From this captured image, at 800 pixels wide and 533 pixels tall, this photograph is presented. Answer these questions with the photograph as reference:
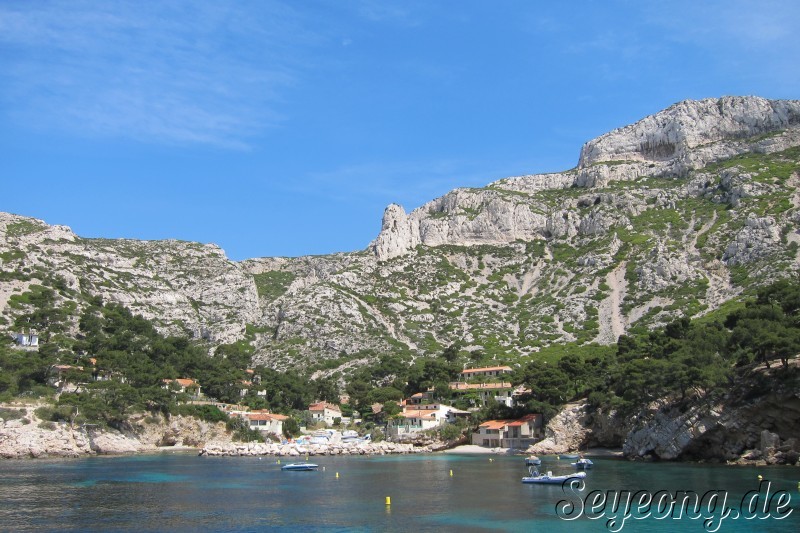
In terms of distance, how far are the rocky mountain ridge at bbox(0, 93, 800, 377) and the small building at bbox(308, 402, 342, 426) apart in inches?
609

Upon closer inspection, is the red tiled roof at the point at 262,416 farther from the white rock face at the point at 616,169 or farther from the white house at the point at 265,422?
the white rock face at the point at 616,169

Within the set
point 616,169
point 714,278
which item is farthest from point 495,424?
point 616,169

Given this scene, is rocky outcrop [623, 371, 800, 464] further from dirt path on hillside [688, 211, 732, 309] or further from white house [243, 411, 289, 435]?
dirt path on hillside [688, 211, 732, 309]

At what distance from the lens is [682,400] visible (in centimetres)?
6103

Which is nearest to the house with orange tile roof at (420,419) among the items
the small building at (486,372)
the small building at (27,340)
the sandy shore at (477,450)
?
the sandy shore at (477,450)

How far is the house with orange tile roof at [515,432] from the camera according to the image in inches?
3169

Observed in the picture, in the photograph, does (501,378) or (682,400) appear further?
(501,378)

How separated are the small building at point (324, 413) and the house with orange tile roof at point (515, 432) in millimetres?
27915

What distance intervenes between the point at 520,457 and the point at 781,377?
29.7 meters

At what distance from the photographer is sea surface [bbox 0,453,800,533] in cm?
3112

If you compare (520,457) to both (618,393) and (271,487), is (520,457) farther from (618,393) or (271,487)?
(271,487)

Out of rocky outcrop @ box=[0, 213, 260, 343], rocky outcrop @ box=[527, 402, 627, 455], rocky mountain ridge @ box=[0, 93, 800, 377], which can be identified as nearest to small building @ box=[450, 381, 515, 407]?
rocky outcrop @ box=[527, 402, 627, 455]

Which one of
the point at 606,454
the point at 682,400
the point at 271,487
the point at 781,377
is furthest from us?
the point at 606,454

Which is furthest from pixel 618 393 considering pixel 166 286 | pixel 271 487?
pixel 166 286
